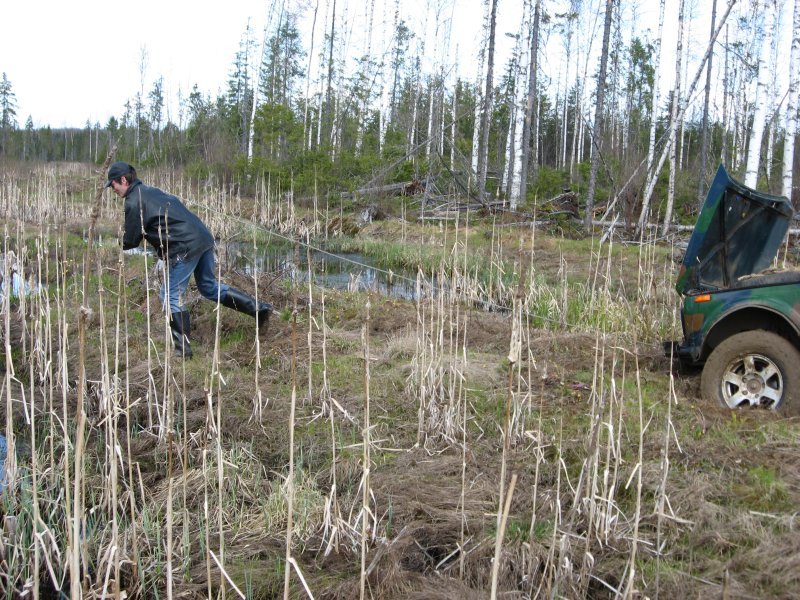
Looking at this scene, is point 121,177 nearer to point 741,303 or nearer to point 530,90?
point 741,303

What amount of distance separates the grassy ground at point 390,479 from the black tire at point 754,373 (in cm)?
14

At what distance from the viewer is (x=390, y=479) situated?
380 cm

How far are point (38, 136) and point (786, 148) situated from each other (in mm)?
45735

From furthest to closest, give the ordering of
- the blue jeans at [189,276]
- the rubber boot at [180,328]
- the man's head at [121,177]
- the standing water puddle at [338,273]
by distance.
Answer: the standing water puddle at [338,273], the blue jeans at [189,276], the rubber boot at [180,328], the man's head at [121,177]

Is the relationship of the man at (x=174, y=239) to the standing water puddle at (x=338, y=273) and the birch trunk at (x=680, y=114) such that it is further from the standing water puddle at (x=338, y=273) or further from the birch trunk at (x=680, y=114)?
the birch trunk at (x=680, y=114)

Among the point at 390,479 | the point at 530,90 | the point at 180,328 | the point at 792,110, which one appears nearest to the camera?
the point at 390,479

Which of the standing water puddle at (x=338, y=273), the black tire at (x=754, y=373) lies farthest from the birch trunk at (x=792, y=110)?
the black tire at (x=754, y=373)

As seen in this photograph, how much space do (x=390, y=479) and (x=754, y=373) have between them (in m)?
2.59

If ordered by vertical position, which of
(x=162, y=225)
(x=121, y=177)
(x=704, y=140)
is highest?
(x=704, y=140)

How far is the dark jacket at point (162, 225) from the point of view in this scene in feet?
18.7

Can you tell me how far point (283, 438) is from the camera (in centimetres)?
445

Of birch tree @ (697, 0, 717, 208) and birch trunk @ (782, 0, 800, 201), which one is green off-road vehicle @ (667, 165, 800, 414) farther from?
birch tree @ (697, 0, 717, 208)

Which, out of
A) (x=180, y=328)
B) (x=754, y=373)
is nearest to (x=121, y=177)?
(x=180, y=328)

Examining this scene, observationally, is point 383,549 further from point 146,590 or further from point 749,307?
point 749,307
